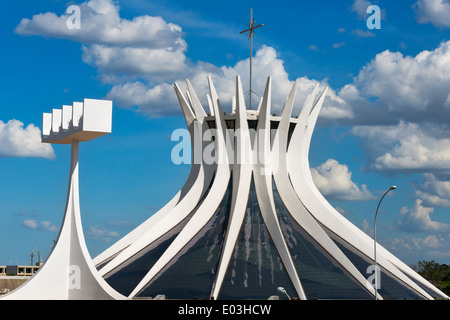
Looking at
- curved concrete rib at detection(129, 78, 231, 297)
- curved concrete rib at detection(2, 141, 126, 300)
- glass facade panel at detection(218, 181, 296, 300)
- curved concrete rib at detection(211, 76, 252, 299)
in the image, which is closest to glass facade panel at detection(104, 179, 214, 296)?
curved concrete rib at detection(129, 78, 231, 297)

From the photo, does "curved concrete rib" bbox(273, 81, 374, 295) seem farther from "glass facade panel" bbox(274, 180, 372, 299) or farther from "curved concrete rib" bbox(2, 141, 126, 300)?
"curved concrete rib" bbox(2, 141, 126, 300)

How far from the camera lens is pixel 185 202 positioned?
5294 cm

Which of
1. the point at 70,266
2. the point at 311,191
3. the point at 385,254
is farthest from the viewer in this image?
the point at 311,191

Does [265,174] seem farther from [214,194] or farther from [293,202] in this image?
[214,194]

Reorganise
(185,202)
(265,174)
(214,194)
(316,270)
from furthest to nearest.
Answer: (185,202) < (214,194) < (265,174) < (316,270)

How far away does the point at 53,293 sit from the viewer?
130ft

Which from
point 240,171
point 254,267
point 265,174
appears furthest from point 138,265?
point 265,174

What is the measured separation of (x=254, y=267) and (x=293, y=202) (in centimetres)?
653

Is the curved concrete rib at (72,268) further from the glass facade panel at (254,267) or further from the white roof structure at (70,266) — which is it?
the glass facade panel at (254,267)

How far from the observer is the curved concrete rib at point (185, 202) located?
50.8 metres

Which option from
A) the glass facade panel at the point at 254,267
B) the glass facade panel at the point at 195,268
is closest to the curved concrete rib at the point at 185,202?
the glass facade panel at the point at 195,268

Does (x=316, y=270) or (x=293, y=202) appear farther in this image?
(x=293, y=202)

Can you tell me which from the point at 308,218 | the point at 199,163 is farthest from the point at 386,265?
the point at 199,163
